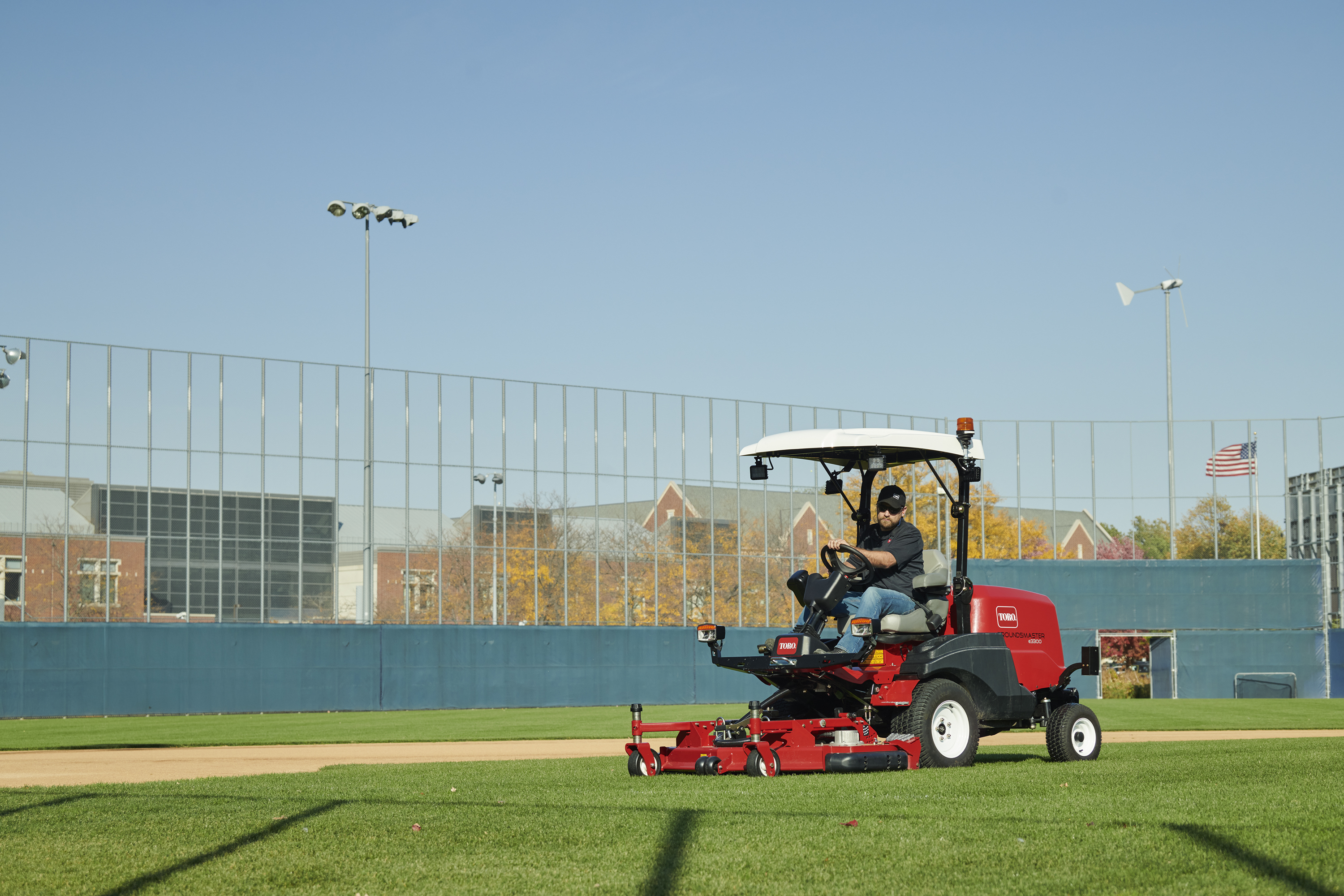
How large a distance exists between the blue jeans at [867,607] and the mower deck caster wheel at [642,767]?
1.61 m

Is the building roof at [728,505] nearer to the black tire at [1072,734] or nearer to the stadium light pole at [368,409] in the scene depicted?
the stadium light pole at [368,409]

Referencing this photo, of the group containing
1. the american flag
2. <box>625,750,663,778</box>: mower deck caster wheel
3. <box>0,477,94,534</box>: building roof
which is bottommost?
<box>625,750,663,778</box>: mower deck caster wheel

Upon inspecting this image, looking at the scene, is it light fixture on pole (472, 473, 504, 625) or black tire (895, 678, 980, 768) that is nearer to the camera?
black tire (895, 678, 980, 768)

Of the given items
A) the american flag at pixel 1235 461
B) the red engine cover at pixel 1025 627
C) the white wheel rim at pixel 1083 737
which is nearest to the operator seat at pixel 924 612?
the red engine cover at pixel 1025 627

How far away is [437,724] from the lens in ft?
78.8

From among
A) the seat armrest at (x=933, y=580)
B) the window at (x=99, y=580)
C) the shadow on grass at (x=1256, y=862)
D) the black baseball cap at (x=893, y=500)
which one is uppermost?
the black baseball cap at (x=893, y=500)

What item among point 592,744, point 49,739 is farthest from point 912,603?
point 49,739

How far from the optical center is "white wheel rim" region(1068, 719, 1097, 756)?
10.9 meters

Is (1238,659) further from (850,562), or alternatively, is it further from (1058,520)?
(850,562)

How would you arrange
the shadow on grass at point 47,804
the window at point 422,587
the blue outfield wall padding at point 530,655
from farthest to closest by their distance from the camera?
1. the window at point 422,587
2. the blue outfield wall padding at point 530,655
3. the shadow on grass at point 47,804

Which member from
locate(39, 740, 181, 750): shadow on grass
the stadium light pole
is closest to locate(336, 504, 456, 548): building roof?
the stadium light pole

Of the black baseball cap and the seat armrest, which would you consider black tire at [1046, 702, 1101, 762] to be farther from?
the black baseball cap

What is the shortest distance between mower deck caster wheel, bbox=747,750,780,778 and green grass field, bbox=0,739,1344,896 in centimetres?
16

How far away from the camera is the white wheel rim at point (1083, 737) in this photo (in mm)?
10914
